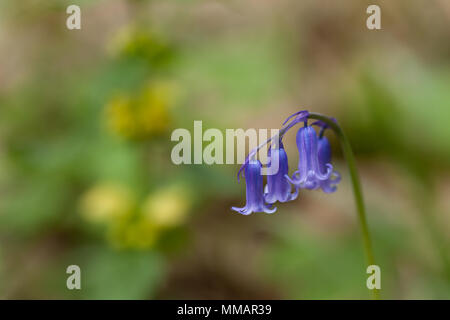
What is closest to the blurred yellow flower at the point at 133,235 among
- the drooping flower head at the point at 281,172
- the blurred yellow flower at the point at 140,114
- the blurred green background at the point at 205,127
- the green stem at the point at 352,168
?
the blurred green background at the point at 205,127

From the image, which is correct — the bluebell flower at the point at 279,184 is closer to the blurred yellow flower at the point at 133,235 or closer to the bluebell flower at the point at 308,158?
the bluebell flower at the point at 308,158

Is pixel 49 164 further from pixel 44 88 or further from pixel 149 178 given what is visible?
pixel 44 88

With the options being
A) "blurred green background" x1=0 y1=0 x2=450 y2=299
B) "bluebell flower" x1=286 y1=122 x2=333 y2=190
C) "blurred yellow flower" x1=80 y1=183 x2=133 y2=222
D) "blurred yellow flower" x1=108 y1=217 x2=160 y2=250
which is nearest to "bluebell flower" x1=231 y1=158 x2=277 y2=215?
"bluebell flower" x1=286 y1=122 x2=333 y2=190

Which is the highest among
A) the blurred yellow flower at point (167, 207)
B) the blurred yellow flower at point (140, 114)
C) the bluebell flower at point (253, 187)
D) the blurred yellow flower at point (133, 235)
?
the blurred yellow flower at point (140, 114)

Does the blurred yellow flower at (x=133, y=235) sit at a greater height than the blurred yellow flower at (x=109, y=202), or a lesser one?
lesser

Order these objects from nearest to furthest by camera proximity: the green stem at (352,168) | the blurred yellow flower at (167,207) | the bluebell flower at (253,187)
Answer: the green stem at (352,168) < the bluebell flower at (253,187) < the blurred yellow flower at (167,207)

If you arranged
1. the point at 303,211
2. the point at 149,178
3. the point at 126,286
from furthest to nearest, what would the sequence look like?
the point at 303,211
the point at 149,178
the point at 126,286
